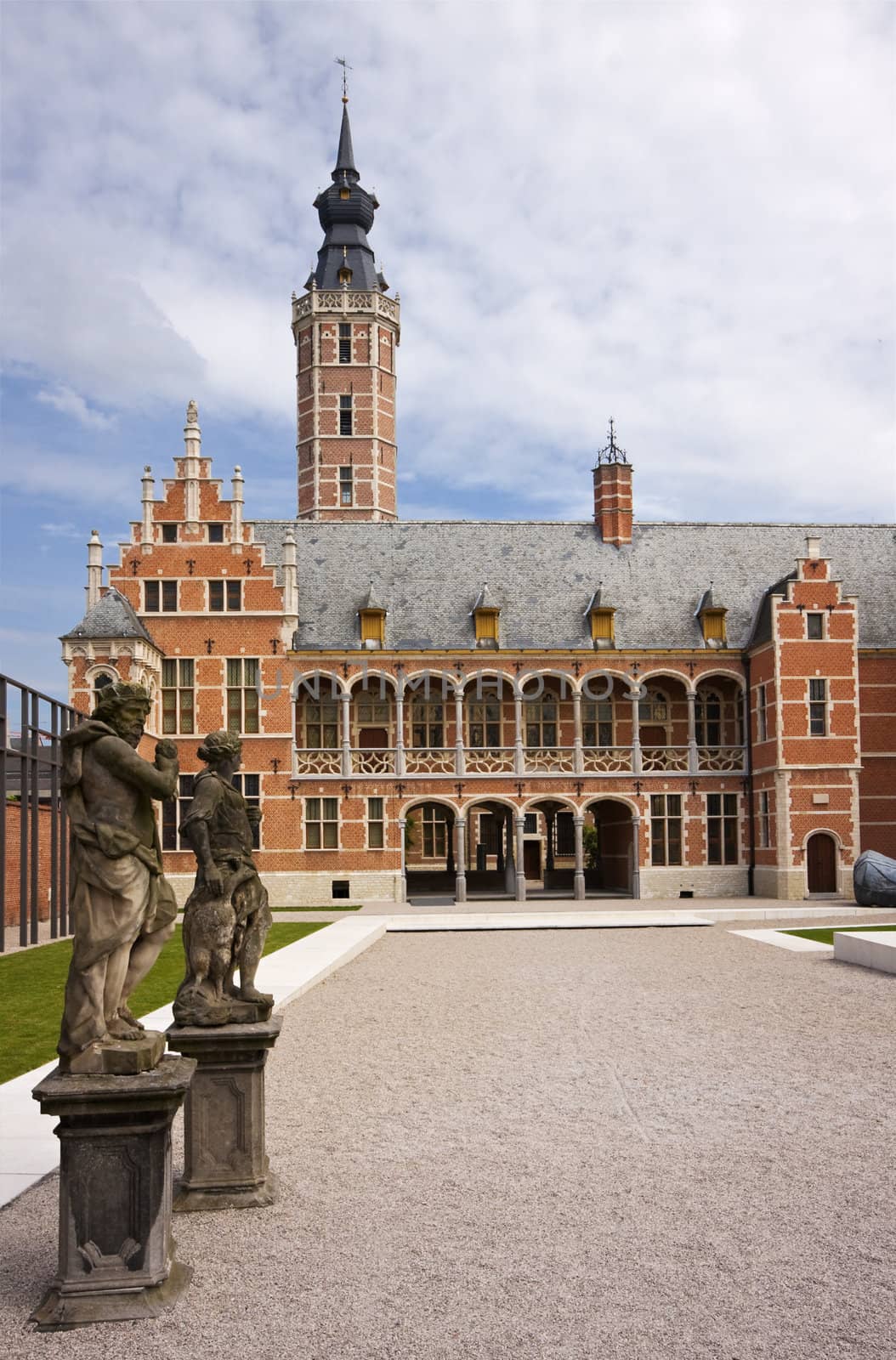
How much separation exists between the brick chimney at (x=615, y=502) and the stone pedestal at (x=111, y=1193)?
35.1 metres

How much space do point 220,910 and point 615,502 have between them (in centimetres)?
3377

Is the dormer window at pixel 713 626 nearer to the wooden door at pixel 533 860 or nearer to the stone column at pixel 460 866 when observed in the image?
the stone column at pixel 460 866

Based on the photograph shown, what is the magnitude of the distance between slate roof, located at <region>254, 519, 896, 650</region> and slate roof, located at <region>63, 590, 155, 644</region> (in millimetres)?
5160

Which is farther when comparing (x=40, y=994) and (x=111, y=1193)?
(x=40, y=994)

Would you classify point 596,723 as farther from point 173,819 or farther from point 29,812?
point 29,812

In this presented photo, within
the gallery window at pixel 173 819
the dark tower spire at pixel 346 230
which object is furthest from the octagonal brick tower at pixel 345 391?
the gallery window at pixel 173 819

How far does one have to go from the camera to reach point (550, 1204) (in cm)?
695

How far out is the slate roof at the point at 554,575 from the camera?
3700 cm

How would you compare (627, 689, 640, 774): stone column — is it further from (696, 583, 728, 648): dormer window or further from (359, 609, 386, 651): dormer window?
(359, 609, 386, 651): dormer window

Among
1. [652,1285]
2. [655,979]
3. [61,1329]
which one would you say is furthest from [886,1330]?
[655,979]

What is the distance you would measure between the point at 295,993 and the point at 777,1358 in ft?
33.5

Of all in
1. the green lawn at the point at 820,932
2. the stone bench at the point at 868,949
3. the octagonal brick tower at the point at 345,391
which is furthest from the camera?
the octagonal brick tower at the point at 345,391

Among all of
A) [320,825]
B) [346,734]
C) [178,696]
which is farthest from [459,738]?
[178,696]

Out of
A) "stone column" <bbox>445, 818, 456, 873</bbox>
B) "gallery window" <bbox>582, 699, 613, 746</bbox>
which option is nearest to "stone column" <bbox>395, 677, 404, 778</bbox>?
"gallery window" <bbox>582, 699, 613, 746</bbox>
